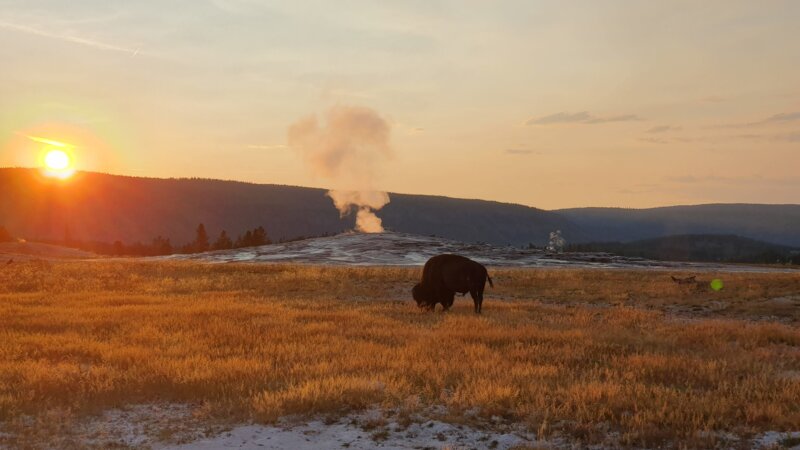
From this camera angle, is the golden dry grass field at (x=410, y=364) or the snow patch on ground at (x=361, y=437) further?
the golden dry grass field at (x=410, y=364)

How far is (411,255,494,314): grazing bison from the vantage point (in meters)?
19.8

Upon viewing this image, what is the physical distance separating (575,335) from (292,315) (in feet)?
26.0

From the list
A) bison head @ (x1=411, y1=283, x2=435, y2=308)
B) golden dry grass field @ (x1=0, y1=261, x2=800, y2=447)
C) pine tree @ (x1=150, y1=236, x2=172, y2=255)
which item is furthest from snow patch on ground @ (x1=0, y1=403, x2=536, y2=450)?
pine tree @ (x1=150, y1=236, x2=172, y2=255)

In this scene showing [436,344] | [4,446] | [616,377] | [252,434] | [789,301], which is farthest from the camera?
[789,301]

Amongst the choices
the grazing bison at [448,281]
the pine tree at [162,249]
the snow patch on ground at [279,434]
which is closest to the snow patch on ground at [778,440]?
the snow patch on ground at [279,434]

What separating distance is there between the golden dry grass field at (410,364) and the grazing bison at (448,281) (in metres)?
0.68

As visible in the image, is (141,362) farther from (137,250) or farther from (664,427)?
(137,250)

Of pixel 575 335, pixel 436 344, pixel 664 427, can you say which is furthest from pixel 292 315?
pixel 664 427

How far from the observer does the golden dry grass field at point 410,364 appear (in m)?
7.93

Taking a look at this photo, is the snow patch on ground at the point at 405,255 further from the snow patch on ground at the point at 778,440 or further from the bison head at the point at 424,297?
the snow patch on ground at the point at 778,440

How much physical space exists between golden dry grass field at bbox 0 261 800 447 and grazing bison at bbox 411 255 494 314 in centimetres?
68

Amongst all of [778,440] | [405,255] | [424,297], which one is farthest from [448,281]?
[405,255]

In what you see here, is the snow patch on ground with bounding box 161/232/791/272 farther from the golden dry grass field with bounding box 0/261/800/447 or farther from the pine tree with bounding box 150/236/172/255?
the pine tree with bounding box 150/236/172/255

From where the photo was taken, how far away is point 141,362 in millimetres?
10789
